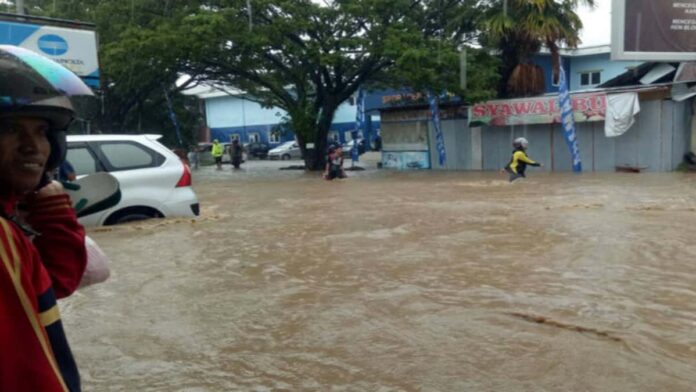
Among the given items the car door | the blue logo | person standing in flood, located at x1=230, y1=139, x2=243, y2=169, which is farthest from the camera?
person standing in flood, located at x1=230, y1=139, x2=243, y2=169

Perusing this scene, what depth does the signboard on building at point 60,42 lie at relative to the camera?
486 inches

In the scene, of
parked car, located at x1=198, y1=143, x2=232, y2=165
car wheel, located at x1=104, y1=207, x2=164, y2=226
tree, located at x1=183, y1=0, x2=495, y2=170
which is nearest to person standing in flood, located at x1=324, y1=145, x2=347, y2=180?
tree, located at x1=183, y1=0, x2=495, y2=170

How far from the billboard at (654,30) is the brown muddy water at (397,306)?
8935mm

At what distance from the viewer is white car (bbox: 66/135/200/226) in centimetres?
790

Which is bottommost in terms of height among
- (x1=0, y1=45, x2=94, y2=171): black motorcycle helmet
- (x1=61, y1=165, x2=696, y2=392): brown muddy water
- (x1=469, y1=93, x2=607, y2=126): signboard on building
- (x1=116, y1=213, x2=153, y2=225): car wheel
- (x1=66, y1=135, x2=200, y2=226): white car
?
(x1=61, y1=165, x2=696, y2=392): brown muddy water

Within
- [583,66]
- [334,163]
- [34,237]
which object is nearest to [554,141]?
[334,163]

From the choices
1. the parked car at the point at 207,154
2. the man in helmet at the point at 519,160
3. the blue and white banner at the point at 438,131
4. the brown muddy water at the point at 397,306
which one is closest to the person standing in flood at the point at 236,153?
the parked car at the point at 207,154

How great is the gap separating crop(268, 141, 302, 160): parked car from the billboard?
2554 centimetres

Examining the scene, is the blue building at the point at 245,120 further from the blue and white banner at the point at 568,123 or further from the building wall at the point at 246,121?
the blue and white banner at the point at 568,123

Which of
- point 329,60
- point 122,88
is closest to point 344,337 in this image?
point 329,60

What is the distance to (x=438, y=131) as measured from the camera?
2448 cm

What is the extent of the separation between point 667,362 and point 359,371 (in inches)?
66.8

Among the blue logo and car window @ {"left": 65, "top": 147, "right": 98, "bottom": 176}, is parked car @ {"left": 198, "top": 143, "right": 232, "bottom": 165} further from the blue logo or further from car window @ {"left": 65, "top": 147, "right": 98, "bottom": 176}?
car window @ {"left": 65, "top": 147, "right": 98, "bottom": 176}

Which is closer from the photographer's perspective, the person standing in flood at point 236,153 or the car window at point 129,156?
the car window at point 129,156
